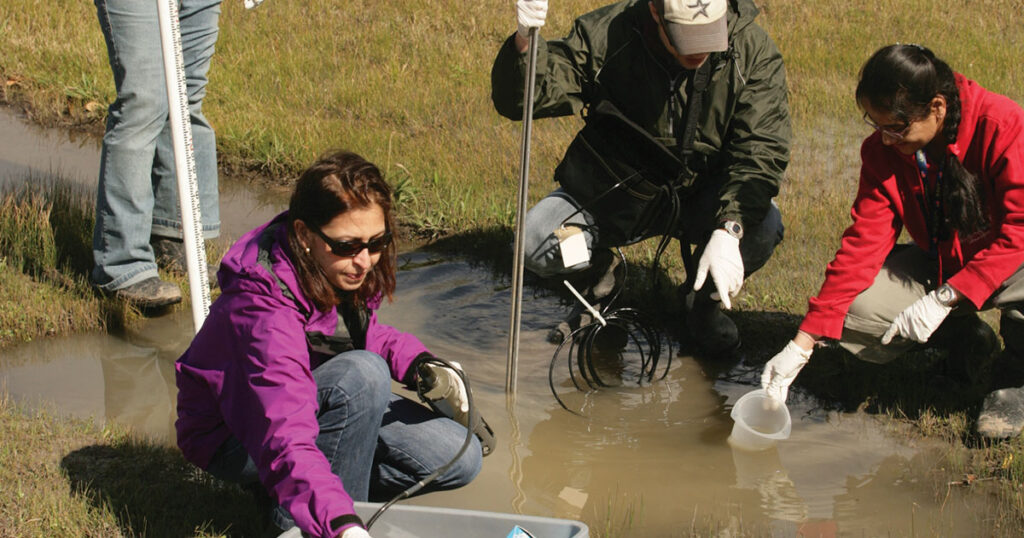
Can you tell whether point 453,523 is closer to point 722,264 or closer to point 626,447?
point 626,447

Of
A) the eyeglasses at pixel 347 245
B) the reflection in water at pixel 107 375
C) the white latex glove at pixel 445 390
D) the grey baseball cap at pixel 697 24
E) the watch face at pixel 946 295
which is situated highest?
the grey baseball cap at pixel 697 24

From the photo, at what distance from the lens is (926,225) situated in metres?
3.82

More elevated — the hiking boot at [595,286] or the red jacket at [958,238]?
the red jacket at [958,238]

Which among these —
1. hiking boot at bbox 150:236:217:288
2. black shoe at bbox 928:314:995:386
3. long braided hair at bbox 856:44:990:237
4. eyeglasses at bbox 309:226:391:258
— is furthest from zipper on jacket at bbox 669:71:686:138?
hiking boot at bbox 150:236:217:288

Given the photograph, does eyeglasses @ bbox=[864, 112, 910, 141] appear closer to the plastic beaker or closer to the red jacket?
the red jacket

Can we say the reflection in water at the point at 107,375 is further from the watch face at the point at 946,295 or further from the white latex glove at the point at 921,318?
the watch face at the point at 946,295

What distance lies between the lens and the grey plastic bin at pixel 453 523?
2492 mm

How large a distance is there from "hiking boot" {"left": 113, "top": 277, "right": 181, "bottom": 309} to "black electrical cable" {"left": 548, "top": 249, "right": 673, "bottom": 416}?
5.41 ft

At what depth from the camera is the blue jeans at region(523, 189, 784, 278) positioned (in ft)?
14.3

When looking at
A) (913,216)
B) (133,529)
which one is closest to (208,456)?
(133,529)

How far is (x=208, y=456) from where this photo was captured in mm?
2848

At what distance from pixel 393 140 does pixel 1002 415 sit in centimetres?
407

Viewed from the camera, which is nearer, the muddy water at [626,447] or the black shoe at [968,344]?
the muddy water at [626,447]

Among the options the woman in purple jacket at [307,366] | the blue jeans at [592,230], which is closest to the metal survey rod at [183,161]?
the woman in purple jacket at [307,366]
